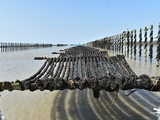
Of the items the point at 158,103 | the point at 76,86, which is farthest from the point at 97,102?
the point at 76,86

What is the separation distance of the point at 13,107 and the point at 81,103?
4.87ft

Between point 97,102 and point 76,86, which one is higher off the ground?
point 76,86

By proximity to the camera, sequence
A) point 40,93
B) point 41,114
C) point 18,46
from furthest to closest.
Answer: point 18,46 → point 40,93 → point 41,114

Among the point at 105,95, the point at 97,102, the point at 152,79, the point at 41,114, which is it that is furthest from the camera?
the point at 105,95

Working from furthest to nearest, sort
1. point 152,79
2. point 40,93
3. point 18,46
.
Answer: point 18,46
point 40,93
point 152,79

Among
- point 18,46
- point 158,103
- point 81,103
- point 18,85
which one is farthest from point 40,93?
point 18,46

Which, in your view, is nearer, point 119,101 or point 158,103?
point 158,103

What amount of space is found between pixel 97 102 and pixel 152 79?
2501mm

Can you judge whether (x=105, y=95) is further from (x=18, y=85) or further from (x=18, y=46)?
(x=18, y=46)

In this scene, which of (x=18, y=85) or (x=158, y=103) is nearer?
(x=18, y=85)

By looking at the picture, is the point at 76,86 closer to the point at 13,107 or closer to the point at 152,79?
the point at 152,79

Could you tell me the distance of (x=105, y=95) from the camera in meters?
5.90

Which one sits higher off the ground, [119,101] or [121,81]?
[121,81]

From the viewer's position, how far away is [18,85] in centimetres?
306
